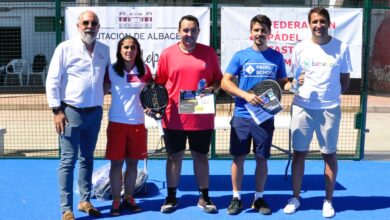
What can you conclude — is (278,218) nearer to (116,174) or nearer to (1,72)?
(116,174)

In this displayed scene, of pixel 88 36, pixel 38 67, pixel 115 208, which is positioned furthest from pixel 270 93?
pixel 38 67

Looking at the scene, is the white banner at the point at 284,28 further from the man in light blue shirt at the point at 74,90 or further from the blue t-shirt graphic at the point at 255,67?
the man in light blue shirt at the point at 74,90

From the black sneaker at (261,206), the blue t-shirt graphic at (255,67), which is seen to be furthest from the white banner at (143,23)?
the black sneaker at (261,206)

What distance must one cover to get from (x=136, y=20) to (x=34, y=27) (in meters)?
7.33

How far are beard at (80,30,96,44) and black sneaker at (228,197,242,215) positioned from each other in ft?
7.23

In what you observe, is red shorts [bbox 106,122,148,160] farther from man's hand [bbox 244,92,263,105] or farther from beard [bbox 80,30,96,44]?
man's hand [bbox 244,92,263,105]

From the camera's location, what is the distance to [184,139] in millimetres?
5258

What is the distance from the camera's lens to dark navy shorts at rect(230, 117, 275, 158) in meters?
5.20

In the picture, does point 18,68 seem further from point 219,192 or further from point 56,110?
point 56,110

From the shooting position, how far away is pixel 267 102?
498 centimetres

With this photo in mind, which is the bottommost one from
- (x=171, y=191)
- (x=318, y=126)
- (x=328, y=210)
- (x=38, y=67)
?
(x=328, y=210)

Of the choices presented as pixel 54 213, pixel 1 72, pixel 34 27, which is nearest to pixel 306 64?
pixel 54 213

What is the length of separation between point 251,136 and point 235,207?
766mm

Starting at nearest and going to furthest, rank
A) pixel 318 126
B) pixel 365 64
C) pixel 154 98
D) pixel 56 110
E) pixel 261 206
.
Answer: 1. pixel 56 110
2. pixel 154 98
3. pixel 318 126
4. pixel 261 206
5. pixel 365 64
